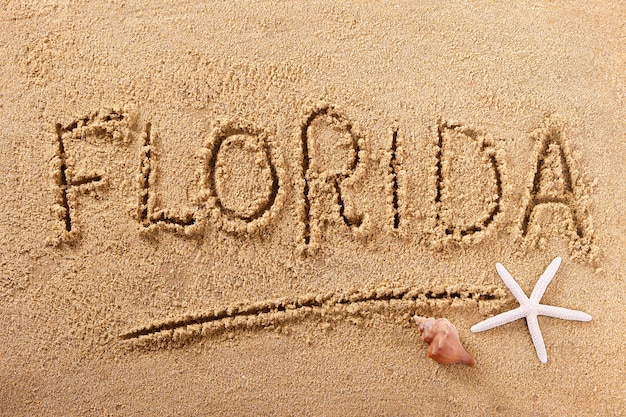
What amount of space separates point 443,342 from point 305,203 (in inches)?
23.0

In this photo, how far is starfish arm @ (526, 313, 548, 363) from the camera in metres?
1.47

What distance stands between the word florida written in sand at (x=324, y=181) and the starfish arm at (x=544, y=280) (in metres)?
0.09

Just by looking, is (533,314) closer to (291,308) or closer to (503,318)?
(503,318)

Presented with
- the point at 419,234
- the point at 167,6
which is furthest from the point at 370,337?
the point at 167,6

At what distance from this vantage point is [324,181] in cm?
156

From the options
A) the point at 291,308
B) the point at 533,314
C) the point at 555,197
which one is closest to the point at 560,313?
the point at 533,314

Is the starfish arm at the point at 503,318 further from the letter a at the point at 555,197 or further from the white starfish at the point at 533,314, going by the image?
the letter a at the point at 555,197

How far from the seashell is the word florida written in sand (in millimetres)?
258

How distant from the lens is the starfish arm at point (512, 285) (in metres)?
1.49

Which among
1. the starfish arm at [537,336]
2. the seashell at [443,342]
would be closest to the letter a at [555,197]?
the starfish arm at [537,336]

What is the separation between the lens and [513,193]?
1576mm

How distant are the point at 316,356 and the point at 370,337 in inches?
6.9

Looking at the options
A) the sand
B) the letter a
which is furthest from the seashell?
the letter a

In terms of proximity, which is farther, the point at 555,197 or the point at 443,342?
the point at 555,197
